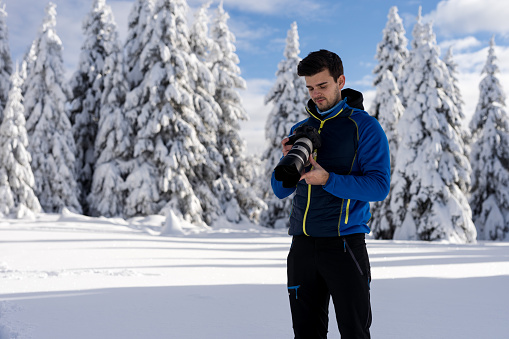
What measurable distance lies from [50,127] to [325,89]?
1031 inches

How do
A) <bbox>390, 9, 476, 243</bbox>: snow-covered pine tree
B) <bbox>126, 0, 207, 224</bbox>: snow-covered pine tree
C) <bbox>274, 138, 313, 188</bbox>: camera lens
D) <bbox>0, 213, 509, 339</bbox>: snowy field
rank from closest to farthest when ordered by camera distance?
<bbox>274, 138, 313, 188</bbox>: camera lens < <bbox>0, 213, 509, 339</bbox>: snowy field < <bbox>390, 9, 476, 243</bbox>: snow-covered pine tree < <bbox>126, 0, 207, 224</bbox>: snow-covered pine tree

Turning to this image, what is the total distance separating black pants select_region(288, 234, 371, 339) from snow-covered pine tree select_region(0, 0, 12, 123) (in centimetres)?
3046

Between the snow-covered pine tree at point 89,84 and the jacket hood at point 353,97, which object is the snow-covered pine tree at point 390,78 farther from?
the jacket hood at point 353,97

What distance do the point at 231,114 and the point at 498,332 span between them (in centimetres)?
2455

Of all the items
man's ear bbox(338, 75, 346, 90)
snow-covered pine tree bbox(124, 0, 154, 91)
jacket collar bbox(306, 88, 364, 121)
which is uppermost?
snow-covered pine tree bbox(124, 0, 154, 91)

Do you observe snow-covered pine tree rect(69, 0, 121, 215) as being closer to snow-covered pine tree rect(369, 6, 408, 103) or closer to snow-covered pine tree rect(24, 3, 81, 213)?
snow-covered pine tree rect(24, 3, 81, 213)

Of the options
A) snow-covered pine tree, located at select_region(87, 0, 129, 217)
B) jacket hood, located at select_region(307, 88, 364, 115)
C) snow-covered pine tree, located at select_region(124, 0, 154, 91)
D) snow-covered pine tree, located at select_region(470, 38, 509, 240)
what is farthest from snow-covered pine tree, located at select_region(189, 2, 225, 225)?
jacket hood, located at select_region(307, 88, 364, 115)

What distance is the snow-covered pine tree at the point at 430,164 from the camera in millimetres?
18188

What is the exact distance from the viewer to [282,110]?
28391 millimetres

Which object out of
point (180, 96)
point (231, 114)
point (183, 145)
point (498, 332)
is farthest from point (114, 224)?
point (498, 332)

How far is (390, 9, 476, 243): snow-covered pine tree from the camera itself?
18.2 m

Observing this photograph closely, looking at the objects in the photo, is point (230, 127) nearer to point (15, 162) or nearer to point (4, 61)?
point (15, 162)

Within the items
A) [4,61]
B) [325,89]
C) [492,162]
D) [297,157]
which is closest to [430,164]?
[492,162]

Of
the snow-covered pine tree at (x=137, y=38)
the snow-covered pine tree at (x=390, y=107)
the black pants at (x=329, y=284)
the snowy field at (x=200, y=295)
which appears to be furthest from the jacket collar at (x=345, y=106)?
the snow-covered pine tree at (x=137, y=38)
